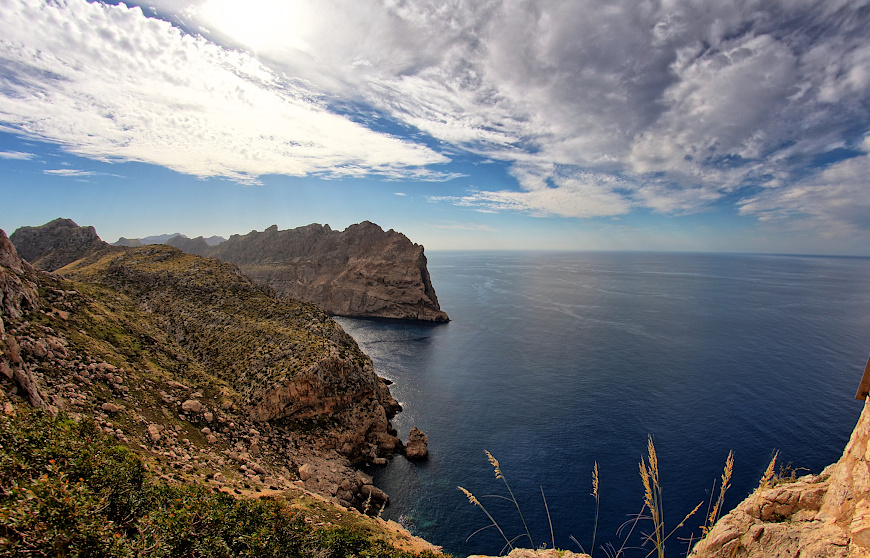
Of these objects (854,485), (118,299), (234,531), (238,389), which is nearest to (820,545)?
(854,485)

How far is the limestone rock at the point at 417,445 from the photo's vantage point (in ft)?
180

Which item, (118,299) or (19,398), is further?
(118,299)

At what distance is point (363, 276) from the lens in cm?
16325

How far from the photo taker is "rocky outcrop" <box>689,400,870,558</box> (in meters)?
7.23

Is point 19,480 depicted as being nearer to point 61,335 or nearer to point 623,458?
point 61,335

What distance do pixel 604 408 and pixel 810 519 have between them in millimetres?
63479

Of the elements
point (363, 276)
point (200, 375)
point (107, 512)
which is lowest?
point (200, 375)

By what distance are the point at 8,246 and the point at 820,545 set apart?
59.5 meters

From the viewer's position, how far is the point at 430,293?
156 metres

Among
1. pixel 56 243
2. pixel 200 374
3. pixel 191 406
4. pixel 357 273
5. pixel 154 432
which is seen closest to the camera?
pixel 154 432

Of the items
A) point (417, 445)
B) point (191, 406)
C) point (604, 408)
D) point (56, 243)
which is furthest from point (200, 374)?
point (56, 243)

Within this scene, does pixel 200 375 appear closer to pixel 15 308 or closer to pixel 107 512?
pixel 15 308

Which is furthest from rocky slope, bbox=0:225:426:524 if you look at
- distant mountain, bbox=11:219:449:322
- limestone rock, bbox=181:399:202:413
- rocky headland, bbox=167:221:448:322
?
rocky headland, bbox=167:221:448:322

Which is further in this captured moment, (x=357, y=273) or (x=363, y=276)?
(x=357, y=273)
